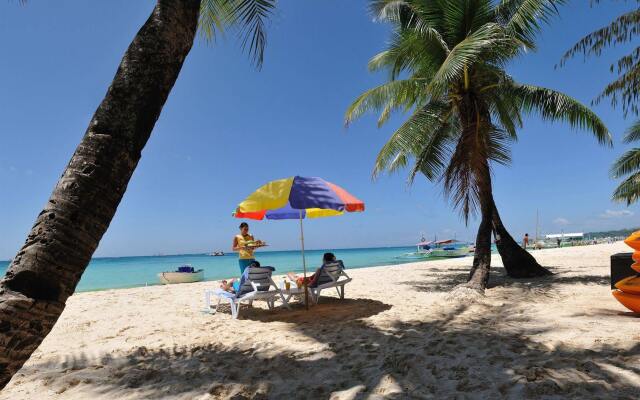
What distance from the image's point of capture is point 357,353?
3.77 metres

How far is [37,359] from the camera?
403 centimetres

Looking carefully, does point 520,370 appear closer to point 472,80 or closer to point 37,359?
point 37,359

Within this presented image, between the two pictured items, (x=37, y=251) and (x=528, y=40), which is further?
(x=528, y=40)

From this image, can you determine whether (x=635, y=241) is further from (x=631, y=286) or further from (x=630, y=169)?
(x=630, y=169)

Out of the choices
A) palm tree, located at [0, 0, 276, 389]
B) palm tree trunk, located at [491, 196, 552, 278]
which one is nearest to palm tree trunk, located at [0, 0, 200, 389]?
palm tree, located at [0, 0, 276, 389]

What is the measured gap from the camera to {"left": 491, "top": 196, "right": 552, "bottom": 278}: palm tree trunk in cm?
891

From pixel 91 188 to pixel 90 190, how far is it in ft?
0.04

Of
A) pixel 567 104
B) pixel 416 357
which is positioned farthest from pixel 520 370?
pixel 567 104

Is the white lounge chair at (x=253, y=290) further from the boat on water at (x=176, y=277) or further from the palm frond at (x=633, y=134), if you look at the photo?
the palm frond at (x=633, y=134)

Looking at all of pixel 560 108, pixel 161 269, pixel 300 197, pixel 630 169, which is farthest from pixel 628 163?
pixel 161 269

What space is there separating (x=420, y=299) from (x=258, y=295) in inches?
123

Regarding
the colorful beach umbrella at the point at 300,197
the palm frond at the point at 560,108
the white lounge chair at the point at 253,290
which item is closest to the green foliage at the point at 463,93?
the palm frond at the point at 560,108

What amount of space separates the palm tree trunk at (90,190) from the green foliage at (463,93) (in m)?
5.67

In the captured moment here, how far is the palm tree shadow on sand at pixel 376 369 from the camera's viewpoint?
9.09 feet
